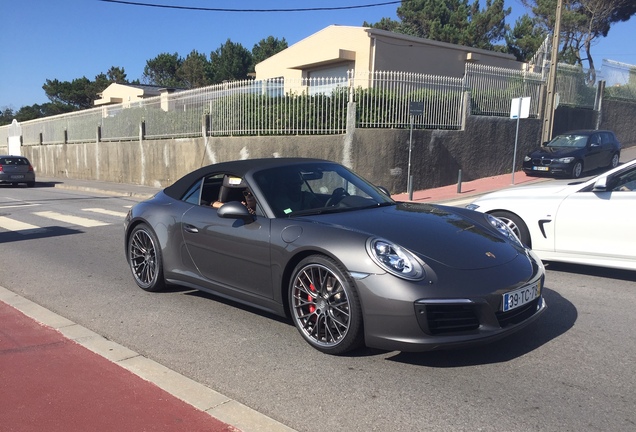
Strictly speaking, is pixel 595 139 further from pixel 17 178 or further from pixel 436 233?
pixel 17 178

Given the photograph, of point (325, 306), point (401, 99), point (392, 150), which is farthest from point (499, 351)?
point (401, 99)

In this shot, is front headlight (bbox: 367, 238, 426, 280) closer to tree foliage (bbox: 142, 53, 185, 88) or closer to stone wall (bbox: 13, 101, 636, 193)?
stone wall (bbox: 13, 101, 636, 193)

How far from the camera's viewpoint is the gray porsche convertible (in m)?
3.61

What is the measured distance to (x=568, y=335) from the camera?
14.5ft

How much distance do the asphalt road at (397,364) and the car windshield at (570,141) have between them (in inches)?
520

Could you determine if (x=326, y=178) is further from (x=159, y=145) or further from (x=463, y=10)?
(x=463, y=10)

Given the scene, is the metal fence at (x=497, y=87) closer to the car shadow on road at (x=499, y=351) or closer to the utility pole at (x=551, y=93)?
the utility pole at (x=551, y=93)

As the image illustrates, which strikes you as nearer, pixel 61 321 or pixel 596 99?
pixel 61 321

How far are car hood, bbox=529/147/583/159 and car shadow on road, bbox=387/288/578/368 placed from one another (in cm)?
1428

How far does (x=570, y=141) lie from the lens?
18438mm

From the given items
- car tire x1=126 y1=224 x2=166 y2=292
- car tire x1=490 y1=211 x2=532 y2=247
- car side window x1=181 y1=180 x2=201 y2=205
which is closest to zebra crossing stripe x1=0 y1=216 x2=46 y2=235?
car tire x1=126 y1=224 x2=166 y2=292

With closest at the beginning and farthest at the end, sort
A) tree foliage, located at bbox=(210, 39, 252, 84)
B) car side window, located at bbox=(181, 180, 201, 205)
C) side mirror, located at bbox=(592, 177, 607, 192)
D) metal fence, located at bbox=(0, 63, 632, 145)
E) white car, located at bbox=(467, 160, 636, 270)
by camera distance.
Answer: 1. car side window, located at bbox=(181, 180, 201, 205)
2. white car, located at bbox=(467, 160, 636, 270)
3. side mirror, located at bbox=(592, 177, 607, 192)
4. metal fence, located at bbox=(0, 63, 632, 145)
5. tree foliage, located at bbox=(210, 39, 252, 84)

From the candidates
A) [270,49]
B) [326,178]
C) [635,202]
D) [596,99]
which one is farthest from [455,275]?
[270,49]

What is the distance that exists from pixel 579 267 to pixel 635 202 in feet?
4.47
